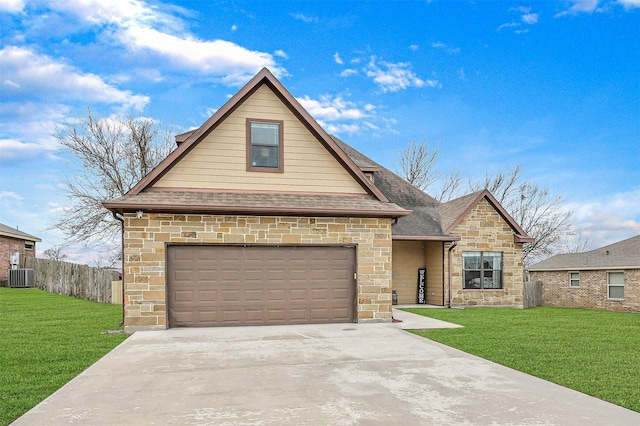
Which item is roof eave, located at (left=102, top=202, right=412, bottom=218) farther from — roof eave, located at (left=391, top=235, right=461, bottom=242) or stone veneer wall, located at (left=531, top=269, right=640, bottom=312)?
stone veneer wall, located at (left=531, top=269, right=640, bottom=312)

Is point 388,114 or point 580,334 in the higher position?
point 388,114

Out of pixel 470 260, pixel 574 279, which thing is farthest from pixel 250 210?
pixel 574 279

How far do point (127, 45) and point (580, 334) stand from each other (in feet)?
60.7

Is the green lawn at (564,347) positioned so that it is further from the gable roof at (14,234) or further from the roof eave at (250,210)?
the gable roof at (14,234)

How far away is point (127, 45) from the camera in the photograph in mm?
18891

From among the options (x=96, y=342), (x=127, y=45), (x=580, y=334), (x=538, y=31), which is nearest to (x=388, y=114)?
(x=538, y=31)

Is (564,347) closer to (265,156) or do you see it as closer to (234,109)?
(265,156)

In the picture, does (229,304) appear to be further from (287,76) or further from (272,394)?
(287,76)

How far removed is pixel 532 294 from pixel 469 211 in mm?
7558

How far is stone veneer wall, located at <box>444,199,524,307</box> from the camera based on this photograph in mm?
19359

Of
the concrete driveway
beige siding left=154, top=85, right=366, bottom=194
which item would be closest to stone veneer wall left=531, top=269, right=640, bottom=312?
beige siding left=154, top=85, right=366, bottom=194

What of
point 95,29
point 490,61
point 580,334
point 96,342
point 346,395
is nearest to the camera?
point 346,395

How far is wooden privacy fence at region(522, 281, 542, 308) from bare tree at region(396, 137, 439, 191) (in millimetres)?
13056

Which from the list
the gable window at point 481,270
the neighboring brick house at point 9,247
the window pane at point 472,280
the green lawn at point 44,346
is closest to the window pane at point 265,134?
the green lawn at point 44,346
